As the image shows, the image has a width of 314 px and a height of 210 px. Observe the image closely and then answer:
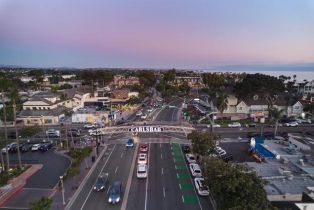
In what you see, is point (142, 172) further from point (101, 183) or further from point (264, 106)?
point (264, 106)

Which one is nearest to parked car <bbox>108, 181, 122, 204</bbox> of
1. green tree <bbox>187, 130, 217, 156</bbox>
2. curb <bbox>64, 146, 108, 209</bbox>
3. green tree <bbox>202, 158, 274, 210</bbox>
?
curb <bbox>64, 146, 108, 209</bbox>

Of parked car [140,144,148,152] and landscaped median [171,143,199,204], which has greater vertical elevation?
parked car [140,144,148,152]

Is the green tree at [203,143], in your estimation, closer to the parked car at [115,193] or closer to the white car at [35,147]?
the parked car at [115,193]

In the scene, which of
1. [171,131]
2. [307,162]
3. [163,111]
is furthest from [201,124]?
[307,162]

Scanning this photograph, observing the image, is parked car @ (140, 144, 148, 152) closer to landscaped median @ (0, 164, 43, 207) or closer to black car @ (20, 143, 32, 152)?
landscaped median @ (0, 164, 43, 207)

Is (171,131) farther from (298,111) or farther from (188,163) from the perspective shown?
(298,111)

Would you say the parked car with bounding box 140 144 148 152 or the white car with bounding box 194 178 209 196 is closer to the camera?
the white car with bounding box 194 178 209 196
